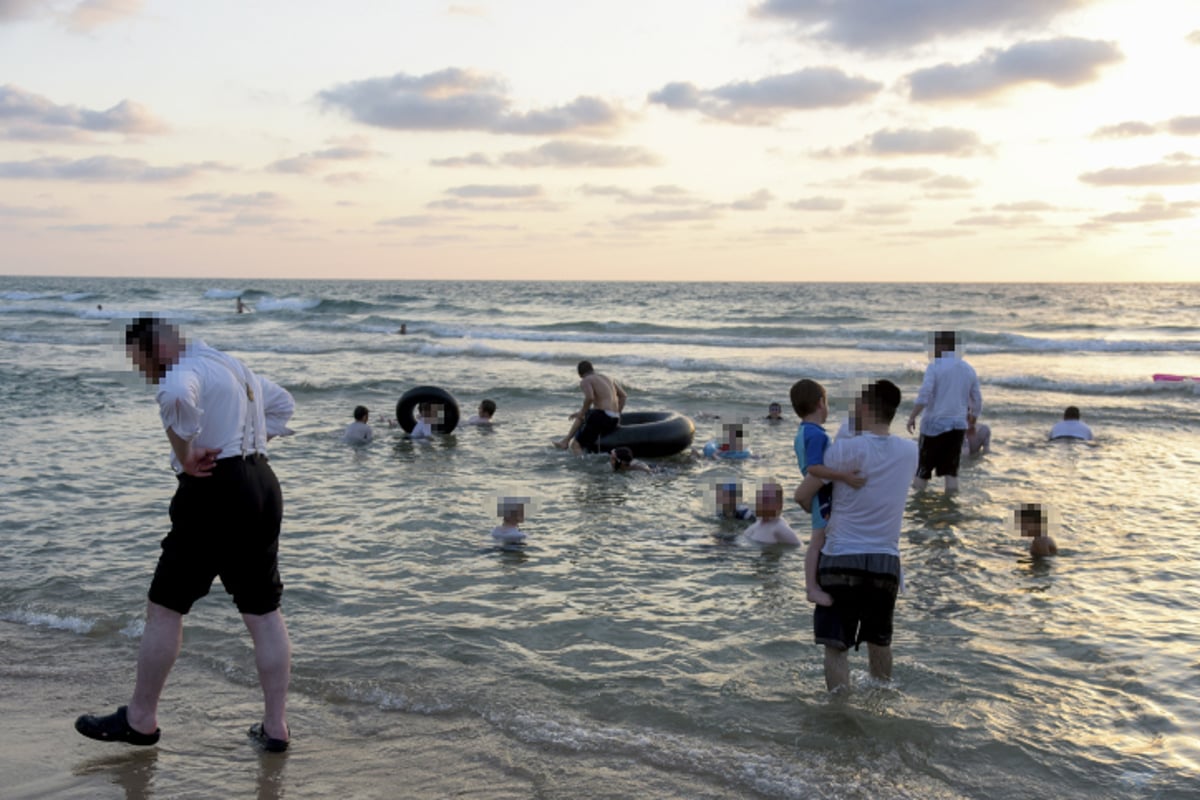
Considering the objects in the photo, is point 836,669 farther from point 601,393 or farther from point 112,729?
point 601,393

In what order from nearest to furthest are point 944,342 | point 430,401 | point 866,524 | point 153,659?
point 153,659, point 866,524, point 944,342, point 430,401

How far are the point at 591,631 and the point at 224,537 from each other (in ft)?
9.39

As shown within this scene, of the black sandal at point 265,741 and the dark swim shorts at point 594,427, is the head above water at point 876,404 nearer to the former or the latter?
the black sandal at point 265,741

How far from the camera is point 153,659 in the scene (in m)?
4.21

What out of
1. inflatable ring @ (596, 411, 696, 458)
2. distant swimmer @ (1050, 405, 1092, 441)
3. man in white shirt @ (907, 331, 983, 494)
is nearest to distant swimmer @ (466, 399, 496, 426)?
inflatable ring @ (596, 411, 696, 458)

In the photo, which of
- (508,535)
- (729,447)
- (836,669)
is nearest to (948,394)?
(729,447)

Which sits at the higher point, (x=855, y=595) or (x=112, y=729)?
(x=855, y=595)

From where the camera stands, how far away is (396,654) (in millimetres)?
5910

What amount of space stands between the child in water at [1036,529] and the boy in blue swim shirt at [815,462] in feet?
14.0

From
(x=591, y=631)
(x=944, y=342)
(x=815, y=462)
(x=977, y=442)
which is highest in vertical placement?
(x=944, y=342)

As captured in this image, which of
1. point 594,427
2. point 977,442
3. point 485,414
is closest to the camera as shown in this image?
point 594,427

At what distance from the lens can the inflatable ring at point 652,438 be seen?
13422 mm

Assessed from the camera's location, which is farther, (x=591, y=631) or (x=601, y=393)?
(x=601, y=393)

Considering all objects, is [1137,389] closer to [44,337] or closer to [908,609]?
[908,609]
